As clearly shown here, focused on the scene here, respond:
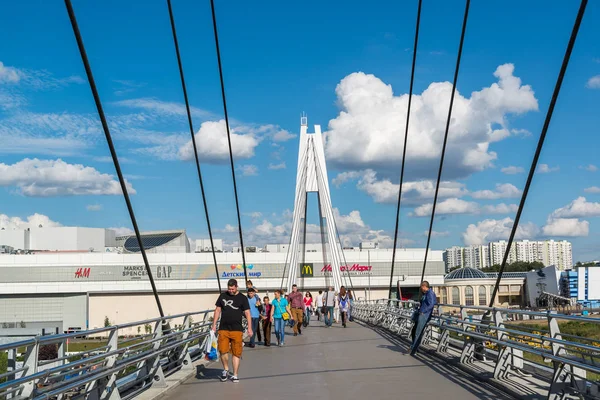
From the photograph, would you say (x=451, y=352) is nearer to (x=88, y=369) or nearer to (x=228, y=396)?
(x=228, y=396)

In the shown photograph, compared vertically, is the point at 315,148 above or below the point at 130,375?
above

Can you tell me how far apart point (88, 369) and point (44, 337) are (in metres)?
1.76

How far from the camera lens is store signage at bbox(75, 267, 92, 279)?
92.9 meters

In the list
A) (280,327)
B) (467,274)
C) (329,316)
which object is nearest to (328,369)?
(280,327)

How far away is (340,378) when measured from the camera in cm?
1227

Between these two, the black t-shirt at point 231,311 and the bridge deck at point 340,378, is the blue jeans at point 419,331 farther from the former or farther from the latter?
the black t-shirt at point 231,311

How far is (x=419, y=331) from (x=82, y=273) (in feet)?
270

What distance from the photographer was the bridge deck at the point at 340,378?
10430 mm

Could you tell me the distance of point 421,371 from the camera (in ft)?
43.0

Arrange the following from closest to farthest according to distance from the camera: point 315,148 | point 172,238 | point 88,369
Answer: point 88,369, point 315,148, point 172,238

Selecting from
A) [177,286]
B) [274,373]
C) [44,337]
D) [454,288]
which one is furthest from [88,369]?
[454,288]

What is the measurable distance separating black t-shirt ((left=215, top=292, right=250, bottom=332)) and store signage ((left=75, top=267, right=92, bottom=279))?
84.3 m

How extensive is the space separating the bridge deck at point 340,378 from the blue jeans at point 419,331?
0.30 meters

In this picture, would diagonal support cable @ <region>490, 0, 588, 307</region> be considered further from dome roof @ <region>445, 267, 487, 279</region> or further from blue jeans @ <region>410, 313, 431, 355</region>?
dome roof @ <region>445, 267, 487, 279</region>
